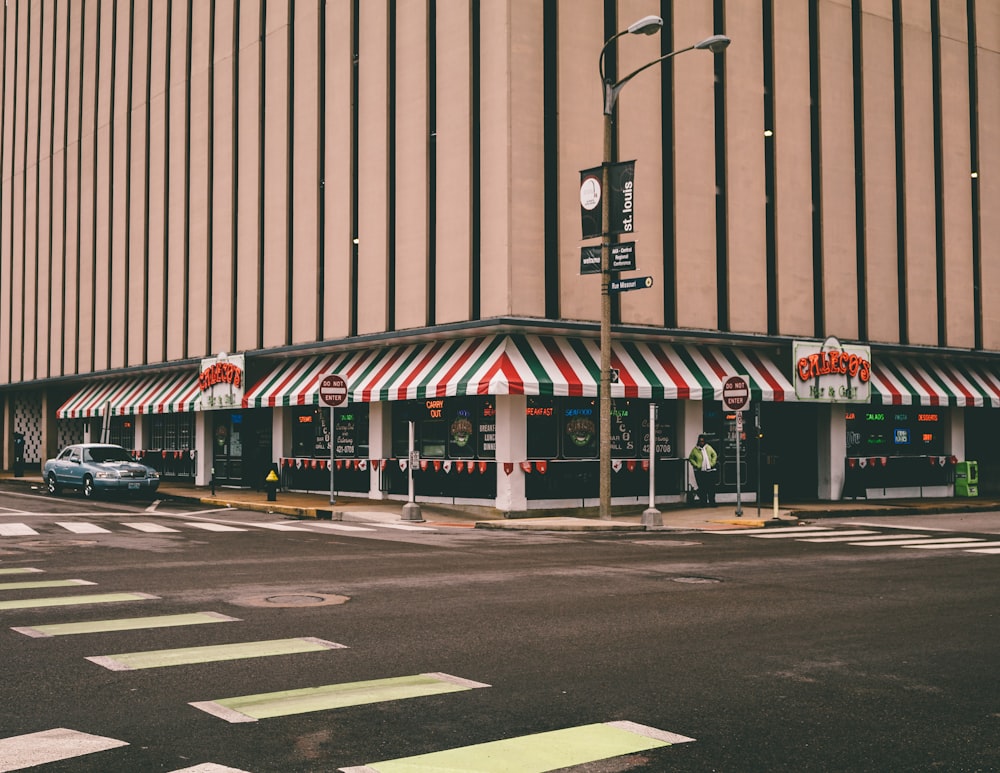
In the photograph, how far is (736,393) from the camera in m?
23.4

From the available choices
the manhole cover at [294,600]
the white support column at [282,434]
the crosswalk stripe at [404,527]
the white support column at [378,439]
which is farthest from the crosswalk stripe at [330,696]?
the white support column at [282,434]

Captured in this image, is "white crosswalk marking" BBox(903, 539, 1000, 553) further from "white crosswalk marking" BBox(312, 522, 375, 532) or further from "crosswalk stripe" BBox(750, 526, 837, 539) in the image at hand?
"white crosswalk marking" BBox(312, 522, 375, 532)

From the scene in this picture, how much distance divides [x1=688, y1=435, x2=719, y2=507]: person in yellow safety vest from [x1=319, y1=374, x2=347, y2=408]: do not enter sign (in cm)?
872

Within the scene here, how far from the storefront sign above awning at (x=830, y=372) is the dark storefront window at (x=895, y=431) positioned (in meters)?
1.69

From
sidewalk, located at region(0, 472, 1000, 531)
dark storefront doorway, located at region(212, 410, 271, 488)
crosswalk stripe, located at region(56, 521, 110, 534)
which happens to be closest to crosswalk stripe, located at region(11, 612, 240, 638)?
crosswalk stripe, located at region(56, 521, 110, 534)

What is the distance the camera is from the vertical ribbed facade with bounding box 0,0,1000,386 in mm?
25703

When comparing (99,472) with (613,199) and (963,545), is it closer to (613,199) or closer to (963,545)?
(613,199)

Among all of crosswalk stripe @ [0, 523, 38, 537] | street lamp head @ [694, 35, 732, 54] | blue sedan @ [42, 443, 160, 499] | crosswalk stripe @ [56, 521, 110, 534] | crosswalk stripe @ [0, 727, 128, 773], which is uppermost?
street lamp head @ [694, 35, 732, 54]

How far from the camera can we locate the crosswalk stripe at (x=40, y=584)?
11578 millimetres

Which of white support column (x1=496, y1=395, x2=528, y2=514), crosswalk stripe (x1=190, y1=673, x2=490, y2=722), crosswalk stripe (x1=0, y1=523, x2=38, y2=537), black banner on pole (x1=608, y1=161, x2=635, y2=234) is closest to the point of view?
crosswalk stripe (x1=190, y1=673, x2=490, y2=722)

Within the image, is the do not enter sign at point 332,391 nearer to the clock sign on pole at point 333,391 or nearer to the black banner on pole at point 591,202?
the clock sign on pole at point 333,391

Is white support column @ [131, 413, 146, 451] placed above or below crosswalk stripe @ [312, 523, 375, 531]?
above

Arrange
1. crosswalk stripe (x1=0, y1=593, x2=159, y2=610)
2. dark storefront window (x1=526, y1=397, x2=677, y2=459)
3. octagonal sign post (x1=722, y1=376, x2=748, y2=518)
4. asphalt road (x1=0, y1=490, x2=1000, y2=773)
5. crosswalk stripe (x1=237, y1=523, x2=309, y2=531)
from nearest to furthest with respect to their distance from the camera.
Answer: asphalt road (x1=0, y1=490, x2=1000, y2=773), crosswalk stripe (x1=0, y1=593, x2=159, y2=610), crosswalk stripe (x1=237, y1=523, x2=309, y2=531), octagonal sign post (x1=722, y1=376, x2=748, y2=518), dark storefront window (x1=526, y1=397, x2=677, y2=459)

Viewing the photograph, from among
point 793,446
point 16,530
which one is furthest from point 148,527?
point 793,446
